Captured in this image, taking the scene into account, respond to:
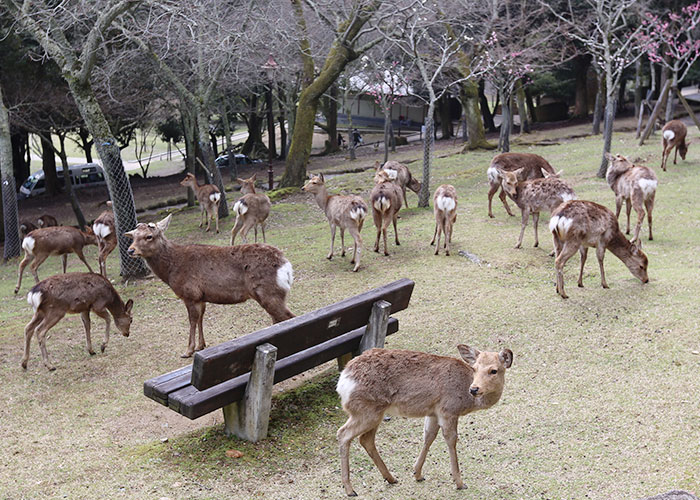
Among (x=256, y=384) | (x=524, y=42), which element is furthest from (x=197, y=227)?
(x=524, y=42)

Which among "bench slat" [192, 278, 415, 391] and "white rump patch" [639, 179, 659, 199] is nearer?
"bench slat" [192, 278, 415, 391]

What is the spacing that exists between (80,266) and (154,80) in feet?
30.4

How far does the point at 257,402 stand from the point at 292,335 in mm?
629

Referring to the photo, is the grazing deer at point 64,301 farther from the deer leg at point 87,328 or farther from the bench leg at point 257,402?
the bench leg at point 257,402

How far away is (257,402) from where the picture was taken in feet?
19.1

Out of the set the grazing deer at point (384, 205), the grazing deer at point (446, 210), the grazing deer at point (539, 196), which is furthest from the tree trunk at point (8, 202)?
the grazing deer at point (539, 196)

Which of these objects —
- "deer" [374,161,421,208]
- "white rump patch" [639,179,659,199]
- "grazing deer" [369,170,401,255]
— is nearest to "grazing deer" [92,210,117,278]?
"grazing deer" [369,170,401,255]

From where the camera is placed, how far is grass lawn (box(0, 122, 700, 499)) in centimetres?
534

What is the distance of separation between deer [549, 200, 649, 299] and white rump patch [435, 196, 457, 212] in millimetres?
2448

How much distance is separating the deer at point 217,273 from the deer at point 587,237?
382 centimetres

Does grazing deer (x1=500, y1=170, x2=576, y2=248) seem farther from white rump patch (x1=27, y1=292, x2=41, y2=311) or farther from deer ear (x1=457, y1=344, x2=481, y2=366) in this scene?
white rump patch (x1=27, y1=292, x2=41, y2=311)

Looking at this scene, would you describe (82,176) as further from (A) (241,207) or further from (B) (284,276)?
(B) (284,276)

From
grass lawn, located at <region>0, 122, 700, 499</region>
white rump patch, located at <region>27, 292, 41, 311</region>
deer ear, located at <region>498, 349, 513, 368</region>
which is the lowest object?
grass lawn, located at <region>0, 122, 700, 499</region>

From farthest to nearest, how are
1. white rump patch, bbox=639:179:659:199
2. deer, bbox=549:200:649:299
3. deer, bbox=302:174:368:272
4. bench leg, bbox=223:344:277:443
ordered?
white rump patch, bbox=639:179:659:199 < deer, bbox=302:174:368:272 < deer, bbox=549:200:649:299 < bench leg, bbox=223:344:277:443
